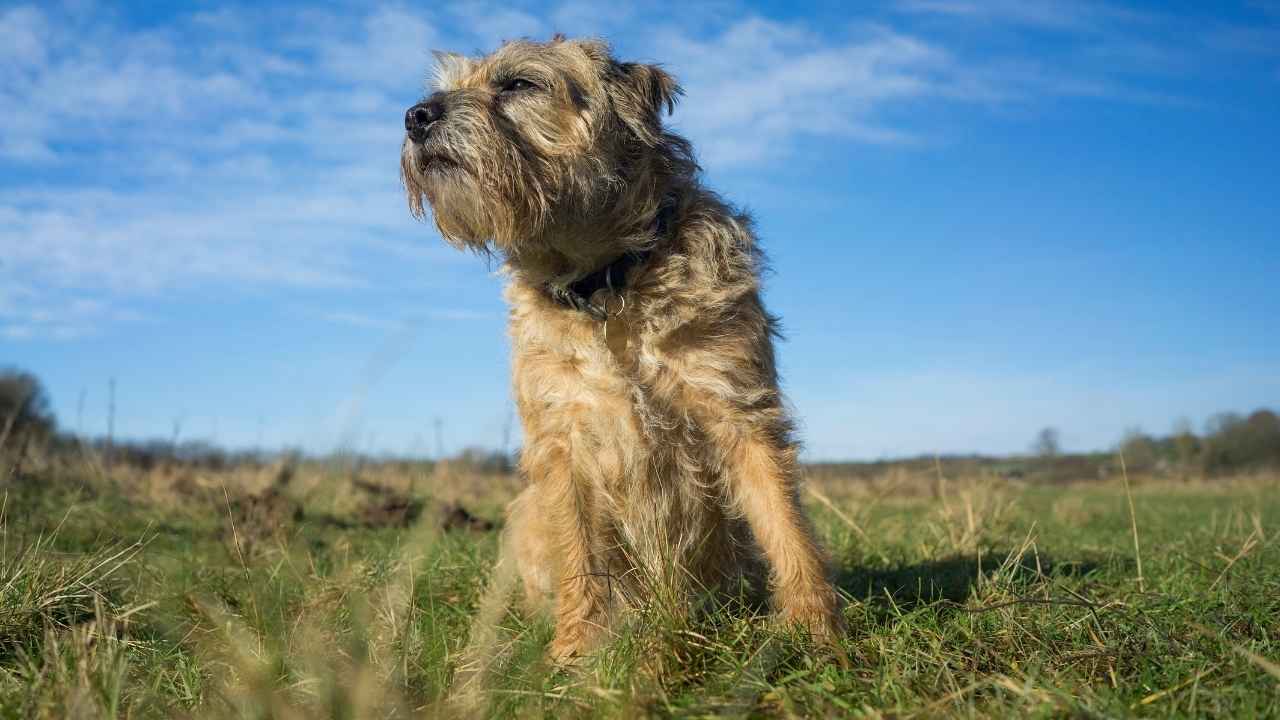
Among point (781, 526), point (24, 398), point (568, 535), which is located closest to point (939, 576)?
point (781, 526)

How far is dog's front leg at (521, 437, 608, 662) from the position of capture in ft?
12.1

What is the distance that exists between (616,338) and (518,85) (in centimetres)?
124

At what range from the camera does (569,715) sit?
7.86ft

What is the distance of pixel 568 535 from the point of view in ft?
12.3

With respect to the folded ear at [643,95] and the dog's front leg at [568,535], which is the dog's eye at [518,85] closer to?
the folded ear at [643,95]

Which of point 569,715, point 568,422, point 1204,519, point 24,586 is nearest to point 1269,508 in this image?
point 1204,519

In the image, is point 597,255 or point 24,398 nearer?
point 597,255

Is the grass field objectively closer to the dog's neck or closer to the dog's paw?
the dog's paw

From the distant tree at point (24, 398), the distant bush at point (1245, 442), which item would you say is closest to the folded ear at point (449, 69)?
the distant tree at point (24, 398)

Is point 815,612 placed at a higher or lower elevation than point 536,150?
lower

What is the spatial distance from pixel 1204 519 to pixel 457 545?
739 cm

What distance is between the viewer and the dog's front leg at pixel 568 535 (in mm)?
3684

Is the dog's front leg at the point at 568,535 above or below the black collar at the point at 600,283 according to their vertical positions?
below

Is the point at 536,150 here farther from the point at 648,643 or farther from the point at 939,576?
the point at 939,576
